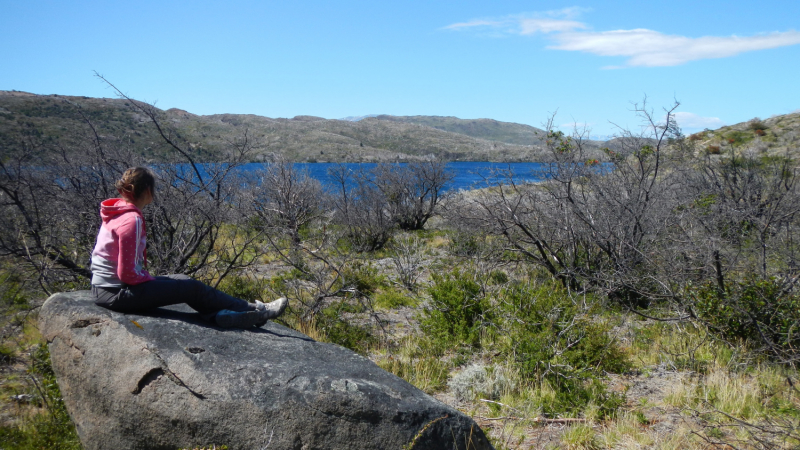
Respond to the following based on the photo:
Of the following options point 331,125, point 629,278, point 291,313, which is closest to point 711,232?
point 629,278

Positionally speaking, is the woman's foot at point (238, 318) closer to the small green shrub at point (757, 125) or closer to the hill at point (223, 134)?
the hill at point (223, 134)

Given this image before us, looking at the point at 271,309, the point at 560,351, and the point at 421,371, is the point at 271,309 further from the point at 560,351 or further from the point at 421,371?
the point at 560,351

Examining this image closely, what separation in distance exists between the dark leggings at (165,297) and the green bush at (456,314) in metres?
2.97

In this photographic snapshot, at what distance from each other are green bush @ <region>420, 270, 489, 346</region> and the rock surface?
282 cm

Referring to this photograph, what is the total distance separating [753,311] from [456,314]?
331 cm

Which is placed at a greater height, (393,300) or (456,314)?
(456,314)

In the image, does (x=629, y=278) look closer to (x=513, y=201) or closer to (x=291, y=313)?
(x=513, y=201)

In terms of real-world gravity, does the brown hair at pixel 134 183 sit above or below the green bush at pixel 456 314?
above

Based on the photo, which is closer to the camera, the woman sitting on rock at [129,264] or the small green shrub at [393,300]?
the woman sitting on rock at [129,264]

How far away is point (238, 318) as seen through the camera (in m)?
3.82

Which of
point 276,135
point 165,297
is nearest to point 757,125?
point 165,297

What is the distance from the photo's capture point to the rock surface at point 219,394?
2875mm

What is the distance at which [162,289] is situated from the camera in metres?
3.61

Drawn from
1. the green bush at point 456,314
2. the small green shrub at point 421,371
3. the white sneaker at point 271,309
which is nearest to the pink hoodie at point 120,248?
the white sneaker at point 271,309
